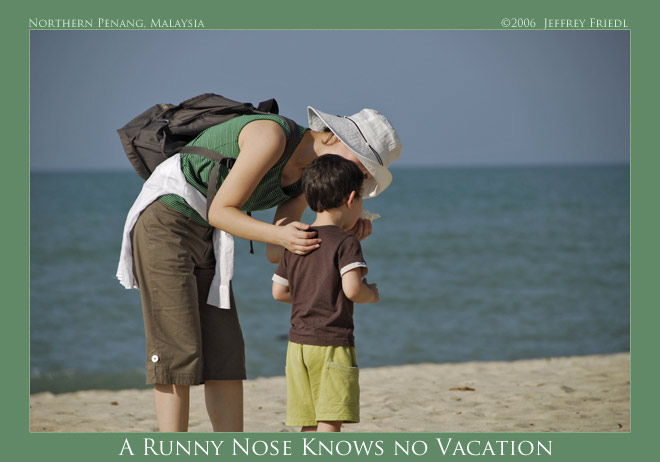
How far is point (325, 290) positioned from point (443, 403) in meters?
2.49

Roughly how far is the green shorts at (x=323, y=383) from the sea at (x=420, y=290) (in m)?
4.33

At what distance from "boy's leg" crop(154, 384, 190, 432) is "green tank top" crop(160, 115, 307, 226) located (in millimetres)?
686

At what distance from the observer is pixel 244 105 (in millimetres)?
3320

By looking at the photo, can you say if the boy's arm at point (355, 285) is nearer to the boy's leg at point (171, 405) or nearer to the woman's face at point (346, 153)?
the woman's face at point (346, 153)

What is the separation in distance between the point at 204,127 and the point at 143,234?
0.51m

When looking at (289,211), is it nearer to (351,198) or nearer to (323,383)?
(351,198)

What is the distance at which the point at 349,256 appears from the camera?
9.87 feet

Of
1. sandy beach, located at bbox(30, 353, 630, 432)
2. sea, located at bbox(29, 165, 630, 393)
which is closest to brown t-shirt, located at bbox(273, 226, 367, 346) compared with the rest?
sandy beach, located at bbox(30, 353, 630, 432)

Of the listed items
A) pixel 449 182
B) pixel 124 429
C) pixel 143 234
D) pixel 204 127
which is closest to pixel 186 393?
pixel 143 234

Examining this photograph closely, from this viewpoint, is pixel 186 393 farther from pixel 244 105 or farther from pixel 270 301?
pixel 270 301

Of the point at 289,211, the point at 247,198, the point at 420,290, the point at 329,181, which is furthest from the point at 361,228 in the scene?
the point at 420,290

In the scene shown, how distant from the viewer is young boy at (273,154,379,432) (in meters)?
3.04

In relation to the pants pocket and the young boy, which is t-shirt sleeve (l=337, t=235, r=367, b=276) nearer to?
the young boy

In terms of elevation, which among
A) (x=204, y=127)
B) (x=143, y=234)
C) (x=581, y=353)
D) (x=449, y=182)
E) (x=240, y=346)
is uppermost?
(x=449, y=182)
